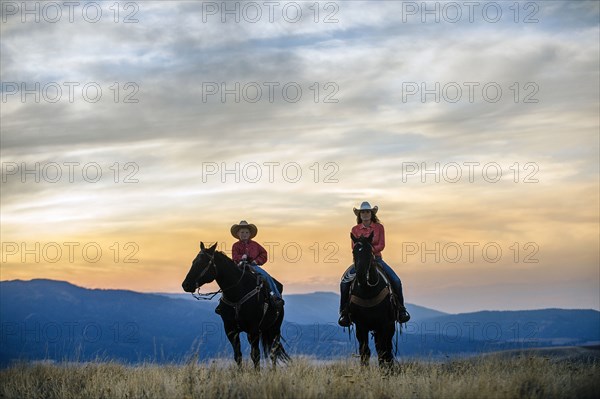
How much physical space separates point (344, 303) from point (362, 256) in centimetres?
193

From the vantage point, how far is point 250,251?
1848 centimetres

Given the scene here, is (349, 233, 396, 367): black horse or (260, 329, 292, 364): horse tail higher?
(349, 233, 396, 367): black horse

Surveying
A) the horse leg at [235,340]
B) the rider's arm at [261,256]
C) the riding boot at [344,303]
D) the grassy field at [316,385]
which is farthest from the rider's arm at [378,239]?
the horse leg at [235,340]

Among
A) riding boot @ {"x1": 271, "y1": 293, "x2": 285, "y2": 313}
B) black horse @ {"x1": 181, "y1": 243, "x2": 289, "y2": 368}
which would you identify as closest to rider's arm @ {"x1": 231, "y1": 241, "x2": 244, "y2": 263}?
black horse @ {"x1": 181, "y1": 243, "x2": 289, "y2": 368}

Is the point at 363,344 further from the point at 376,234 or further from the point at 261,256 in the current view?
the point at 261,256

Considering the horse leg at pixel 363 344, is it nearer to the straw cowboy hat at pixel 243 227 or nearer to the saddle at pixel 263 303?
the saddle at pixel 263 303

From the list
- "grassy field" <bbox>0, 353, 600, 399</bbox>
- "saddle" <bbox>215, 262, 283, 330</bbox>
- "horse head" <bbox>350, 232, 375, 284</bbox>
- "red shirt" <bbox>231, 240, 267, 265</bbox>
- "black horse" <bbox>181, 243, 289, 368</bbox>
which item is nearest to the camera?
"grassy field" <bbox>0, 353, 600, 399</bbox>

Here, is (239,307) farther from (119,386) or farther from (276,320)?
(119,386)

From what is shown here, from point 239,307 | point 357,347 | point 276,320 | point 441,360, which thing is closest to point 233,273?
point 239,307

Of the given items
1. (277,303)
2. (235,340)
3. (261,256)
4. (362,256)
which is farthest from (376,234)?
(235,340)

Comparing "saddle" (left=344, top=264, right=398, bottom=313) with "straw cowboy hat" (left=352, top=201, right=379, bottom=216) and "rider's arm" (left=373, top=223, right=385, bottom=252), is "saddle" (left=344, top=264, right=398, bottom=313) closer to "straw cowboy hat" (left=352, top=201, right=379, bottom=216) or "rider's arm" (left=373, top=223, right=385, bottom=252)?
"rider's arm" (left=373, top=223, right=385, bottom=252)

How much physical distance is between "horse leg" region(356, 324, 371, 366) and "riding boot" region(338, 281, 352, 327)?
30cm

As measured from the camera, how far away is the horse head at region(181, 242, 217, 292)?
53.3 ft

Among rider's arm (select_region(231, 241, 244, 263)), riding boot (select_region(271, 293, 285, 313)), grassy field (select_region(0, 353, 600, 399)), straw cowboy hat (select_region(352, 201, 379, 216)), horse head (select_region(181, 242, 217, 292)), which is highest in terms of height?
straw cowboy hat (select_region(352, 201, 379, 216))
